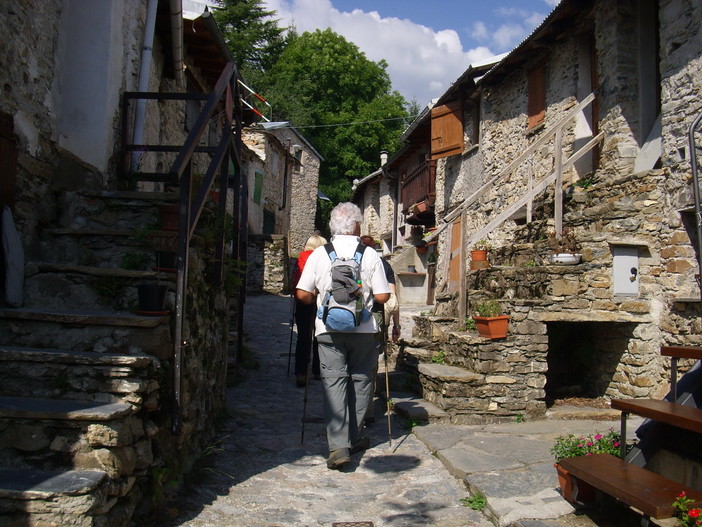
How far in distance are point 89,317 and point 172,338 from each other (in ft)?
1.57

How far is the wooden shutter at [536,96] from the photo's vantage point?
436 inches

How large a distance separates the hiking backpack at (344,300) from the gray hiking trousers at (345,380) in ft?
0.54

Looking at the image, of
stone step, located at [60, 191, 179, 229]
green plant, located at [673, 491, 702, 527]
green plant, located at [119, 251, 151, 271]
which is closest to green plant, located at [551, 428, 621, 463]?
green plant, located at [673, 491, 702, 527]

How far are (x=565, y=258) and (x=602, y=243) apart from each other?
0.46m

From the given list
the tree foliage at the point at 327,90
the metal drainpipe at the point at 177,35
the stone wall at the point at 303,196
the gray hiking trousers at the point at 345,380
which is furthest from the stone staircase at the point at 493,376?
the tree foliage at the point at 327,90

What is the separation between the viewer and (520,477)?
13.4ft

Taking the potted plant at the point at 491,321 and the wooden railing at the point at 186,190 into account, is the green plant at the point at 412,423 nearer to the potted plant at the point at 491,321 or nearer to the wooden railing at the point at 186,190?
the potted plant at the point at 491,321

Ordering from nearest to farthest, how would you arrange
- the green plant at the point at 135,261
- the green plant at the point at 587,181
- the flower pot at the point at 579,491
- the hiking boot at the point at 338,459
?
the flower pot at the point at 579,491
the green plant at the point at 135,261
the hiking boot at the point at 338,459
the green plant at the point at 587,181

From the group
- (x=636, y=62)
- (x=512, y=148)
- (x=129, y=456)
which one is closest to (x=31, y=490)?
(x=129, y=456)

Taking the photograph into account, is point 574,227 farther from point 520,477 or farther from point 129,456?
point 129,456

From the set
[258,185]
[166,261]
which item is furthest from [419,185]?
[166,261]

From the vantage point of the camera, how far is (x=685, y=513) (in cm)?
240

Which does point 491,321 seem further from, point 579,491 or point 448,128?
point 448,128

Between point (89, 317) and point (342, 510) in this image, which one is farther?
point (342, 510)
